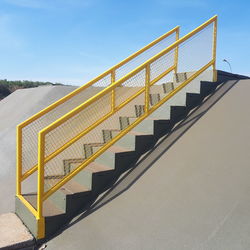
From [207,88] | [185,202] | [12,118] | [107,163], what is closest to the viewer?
[185,202]

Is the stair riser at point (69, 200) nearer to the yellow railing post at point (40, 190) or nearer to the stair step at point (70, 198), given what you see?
the stair step at point (70, 198)

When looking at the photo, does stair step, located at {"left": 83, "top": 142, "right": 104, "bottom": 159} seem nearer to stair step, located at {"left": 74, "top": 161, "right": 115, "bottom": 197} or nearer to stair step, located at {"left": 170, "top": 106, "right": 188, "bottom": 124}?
stair step, located at {"left": 74, "top": 161, "right": 115, "bottom": 197}

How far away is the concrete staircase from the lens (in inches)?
150

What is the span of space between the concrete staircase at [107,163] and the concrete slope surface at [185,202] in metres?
0.18

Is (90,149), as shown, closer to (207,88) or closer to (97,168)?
(97,168)

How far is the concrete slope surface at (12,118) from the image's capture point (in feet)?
18.1

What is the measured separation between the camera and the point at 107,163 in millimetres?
4398

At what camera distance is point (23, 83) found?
44250 mm

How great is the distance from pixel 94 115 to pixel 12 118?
5792 mm

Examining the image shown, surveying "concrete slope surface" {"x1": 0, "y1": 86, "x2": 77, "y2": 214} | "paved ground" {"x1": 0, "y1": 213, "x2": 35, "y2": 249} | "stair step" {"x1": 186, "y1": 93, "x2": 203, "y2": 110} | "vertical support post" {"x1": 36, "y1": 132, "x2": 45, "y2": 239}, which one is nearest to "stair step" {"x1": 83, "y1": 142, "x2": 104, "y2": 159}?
"vertical support post" {"x1": 36, "y1": 132, "x2": 45, "y2": 239}

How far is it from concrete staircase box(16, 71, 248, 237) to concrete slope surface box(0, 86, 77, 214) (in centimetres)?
125

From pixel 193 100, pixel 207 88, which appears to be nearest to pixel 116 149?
pixel 193 100

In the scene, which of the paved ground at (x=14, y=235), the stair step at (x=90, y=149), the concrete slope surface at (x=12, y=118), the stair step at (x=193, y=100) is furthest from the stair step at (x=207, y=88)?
the concrete slope surface at (x=12, y=118)

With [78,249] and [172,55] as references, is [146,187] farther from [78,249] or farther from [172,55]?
[172,55]
